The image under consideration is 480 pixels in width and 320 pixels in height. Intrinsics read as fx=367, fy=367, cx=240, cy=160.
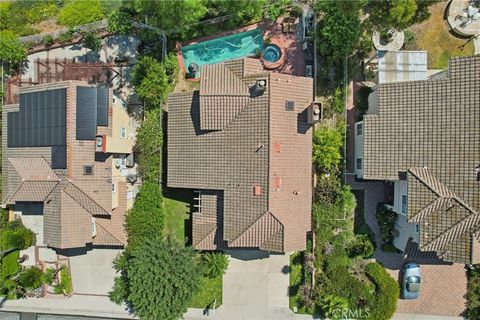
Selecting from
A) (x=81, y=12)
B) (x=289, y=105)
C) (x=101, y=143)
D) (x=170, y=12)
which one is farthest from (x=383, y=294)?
(x=81, y=12)

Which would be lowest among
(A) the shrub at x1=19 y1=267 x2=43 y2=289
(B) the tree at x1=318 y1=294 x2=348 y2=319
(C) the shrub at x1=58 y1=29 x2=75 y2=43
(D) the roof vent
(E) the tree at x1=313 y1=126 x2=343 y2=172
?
(B) the tree at x1=318 y1=294 x2=348 y2=319

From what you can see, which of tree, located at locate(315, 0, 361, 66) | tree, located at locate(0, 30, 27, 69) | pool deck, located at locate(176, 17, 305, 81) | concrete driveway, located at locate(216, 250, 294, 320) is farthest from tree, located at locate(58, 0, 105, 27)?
concrete driveway, located at locate(216, 250, 294, 320)

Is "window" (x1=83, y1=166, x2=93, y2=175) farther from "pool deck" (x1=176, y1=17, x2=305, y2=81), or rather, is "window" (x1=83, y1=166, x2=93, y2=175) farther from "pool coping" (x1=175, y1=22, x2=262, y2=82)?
"pool deck" (x1=176, y1=17, x2=305, y2=81)

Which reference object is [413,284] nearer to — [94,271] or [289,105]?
[289,105]

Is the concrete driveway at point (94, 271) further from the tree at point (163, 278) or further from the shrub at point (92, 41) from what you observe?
the shrub at point (92, 41)

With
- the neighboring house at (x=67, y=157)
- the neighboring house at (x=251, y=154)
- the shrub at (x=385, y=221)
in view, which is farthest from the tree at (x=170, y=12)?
the shrub at (x=385, y=221)

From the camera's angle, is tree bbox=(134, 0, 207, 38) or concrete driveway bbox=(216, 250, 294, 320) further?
concrete driveway bbox=(216, 250, 294, 320)

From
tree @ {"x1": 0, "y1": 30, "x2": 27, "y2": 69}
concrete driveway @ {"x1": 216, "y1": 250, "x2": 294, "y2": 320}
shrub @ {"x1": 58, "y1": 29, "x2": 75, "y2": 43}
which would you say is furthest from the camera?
shrub @ {"x1": 58, "y1": 29, "x2": 75, "y2": 43}
